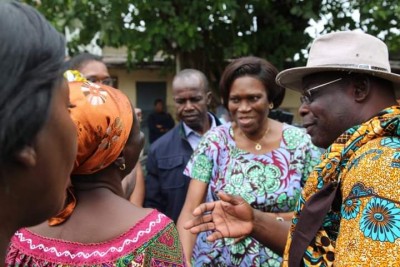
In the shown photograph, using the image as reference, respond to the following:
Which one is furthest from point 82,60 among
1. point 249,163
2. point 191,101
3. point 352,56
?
point 352,56

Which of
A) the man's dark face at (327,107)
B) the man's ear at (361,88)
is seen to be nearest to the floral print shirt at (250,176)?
the man's dark face at (327,107)

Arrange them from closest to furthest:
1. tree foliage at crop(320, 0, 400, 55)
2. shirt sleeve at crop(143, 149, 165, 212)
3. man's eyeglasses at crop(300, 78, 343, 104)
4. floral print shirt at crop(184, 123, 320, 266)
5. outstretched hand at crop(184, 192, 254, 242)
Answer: man's eyeglasses at crop(300, 78, 343, 104) < outstretched hand at crop(184, 192, 254, 242) < floral print shirt at crop(184, 123, 320, 266) < shirt sleeve at crop(143, 149, 165, 212) < tree foliage at crop(320, 0, 400, 55)

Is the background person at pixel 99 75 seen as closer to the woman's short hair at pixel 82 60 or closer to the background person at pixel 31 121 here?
the woman's short hair at pixel 82 60

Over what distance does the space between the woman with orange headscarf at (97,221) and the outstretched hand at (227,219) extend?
74 cm

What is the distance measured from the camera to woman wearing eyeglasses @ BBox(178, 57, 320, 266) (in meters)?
3.22

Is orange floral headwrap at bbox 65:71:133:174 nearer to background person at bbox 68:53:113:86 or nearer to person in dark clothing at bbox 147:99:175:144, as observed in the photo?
background person at bbox 68:53:113:86

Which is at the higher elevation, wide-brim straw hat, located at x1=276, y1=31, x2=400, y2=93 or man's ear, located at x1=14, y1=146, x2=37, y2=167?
wide-brim straw hat, located at x1=276, y1=31, x2=400, y2=93

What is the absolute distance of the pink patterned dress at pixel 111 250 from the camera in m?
1.80

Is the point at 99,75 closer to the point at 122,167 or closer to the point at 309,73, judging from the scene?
the point at 309,73

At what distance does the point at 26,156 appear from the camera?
100 cm

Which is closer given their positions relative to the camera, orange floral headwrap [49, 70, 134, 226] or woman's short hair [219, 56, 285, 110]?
orange floral headwrap [49, 70, 134, 226]

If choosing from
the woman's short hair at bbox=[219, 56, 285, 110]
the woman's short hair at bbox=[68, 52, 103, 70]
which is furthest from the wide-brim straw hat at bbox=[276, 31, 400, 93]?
the woman's short hair at bbox=[68, 52, 103, 70]

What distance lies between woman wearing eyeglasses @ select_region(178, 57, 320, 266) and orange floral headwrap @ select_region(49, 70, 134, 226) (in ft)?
→ 4.41

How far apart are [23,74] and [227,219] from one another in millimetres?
1914
